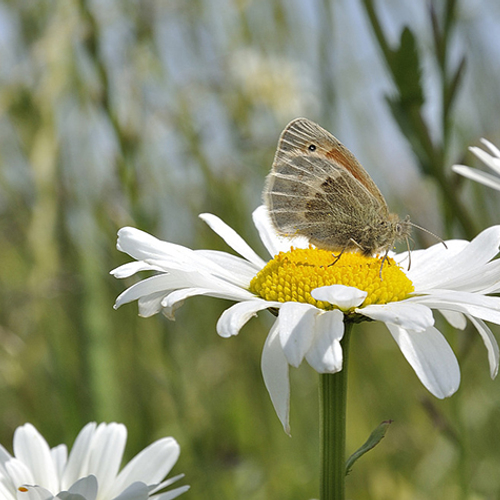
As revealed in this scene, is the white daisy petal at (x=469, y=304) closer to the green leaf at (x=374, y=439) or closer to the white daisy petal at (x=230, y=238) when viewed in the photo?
the green leaf at (x=374, y=439)

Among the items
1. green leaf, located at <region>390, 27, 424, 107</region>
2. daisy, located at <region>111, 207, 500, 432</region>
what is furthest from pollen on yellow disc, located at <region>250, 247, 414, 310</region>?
green leaf, located at <region>390, 27, 424, 107</region>

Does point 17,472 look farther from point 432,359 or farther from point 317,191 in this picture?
point 317,191

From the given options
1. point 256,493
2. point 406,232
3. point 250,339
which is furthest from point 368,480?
point 406,232

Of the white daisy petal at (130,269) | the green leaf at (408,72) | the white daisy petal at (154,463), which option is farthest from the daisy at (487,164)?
the white daisy petal at (154,463)

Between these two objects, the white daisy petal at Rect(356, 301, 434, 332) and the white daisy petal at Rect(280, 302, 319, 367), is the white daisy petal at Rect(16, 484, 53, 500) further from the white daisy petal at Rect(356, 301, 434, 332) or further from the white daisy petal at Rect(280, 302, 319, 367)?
the white daisy petal at Rect(356, 301, 434, 332)

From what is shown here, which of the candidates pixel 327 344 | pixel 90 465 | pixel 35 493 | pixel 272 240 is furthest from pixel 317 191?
pixel 35 493

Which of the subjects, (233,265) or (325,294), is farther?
(233,265)
